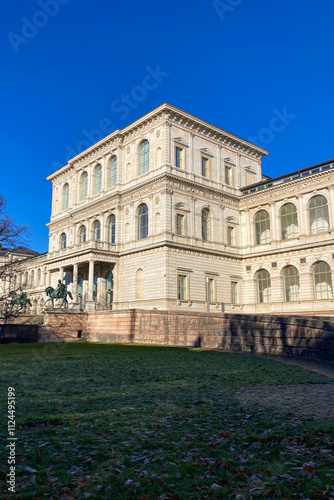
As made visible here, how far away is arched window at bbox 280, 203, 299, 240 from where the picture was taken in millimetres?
46656

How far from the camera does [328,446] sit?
5.90m

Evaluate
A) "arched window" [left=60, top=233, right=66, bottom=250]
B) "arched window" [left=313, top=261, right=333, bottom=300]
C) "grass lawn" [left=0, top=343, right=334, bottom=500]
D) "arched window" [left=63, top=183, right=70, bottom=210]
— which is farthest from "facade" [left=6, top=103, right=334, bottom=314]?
"grass lawn" [left=0, top=343, right=334, bottom=500]

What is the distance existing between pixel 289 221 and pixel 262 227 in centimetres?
366

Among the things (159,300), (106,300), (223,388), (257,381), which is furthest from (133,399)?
(106,300)

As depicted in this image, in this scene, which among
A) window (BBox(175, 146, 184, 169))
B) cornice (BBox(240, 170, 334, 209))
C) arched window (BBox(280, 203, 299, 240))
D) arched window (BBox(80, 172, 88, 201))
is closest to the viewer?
cornice (BBox(240, 170, 334, 209))

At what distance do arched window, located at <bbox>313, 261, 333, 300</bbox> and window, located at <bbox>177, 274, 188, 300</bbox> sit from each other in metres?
13.2

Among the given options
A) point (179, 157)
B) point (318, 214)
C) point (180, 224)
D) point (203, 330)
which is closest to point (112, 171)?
point (179, 157)

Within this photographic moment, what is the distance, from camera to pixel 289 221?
155 feet

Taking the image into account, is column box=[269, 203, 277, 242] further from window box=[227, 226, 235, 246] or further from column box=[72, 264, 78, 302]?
column box=[72, 264, 78, 302]

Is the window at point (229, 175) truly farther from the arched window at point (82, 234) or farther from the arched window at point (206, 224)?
the arched window at point (82, 234)

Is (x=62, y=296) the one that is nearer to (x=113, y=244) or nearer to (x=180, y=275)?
(x=113, y=244)

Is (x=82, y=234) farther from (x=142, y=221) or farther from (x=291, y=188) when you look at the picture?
(x=291, y=188)

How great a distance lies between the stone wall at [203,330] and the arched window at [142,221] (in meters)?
12.4

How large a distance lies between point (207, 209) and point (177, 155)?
22.6 feet
